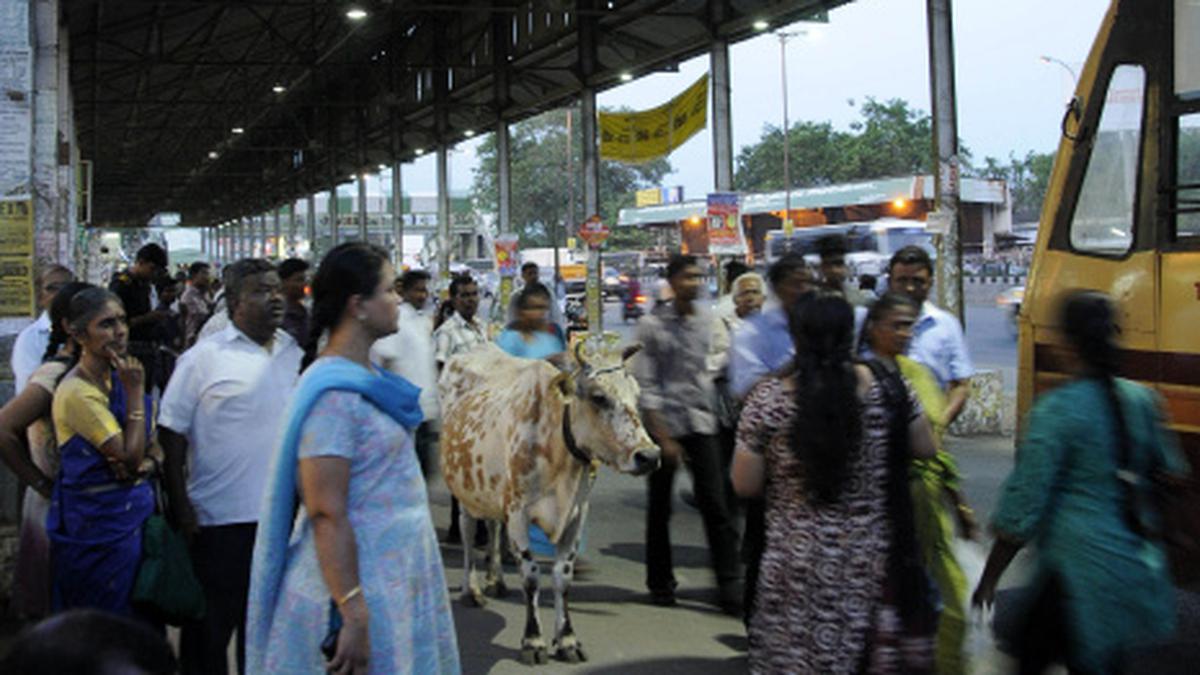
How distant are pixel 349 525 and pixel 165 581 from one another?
1.60 meters

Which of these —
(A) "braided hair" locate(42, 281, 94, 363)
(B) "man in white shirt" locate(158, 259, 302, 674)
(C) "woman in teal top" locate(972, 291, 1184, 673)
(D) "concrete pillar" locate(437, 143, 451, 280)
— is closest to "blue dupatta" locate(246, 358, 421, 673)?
(B) "man in white shirt" locate(158, 259, 302, 674)

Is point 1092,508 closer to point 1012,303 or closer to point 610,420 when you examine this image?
point 610,420

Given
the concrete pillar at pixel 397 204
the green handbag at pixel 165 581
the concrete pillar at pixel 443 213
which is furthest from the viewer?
the concrete pillar at pixel 397 204

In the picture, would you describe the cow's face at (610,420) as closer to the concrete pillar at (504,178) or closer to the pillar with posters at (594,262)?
the pillar with posters at (594,262)

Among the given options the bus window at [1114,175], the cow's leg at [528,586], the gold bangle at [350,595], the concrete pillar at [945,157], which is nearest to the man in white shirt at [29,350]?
the cow's leg at [528,586]

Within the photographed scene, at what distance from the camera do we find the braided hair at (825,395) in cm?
357

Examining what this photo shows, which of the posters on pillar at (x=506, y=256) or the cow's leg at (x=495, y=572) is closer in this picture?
the cow's leg at (x=495, y=572)

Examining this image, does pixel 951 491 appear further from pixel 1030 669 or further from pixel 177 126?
pixel 177 126

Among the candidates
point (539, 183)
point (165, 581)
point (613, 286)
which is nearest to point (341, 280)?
point (165, 581)

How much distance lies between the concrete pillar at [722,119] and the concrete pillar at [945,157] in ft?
17.7

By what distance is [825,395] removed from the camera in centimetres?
359

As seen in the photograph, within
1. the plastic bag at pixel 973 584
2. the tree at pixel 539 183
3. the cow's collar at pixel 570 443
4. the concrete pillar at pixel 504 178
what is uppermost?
the tree at pixel 539 183

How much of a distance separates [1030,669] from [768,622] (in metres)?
0.96

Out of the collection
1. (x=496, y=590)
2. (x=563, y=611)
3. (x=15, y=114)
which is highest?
(x=15, y=114)
